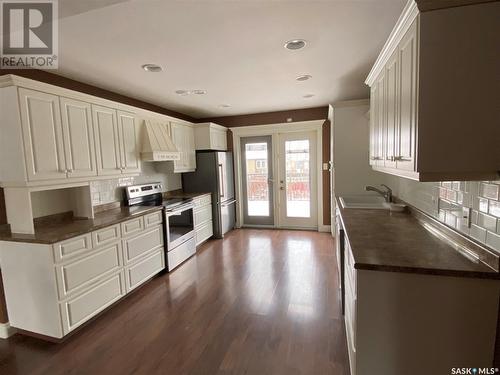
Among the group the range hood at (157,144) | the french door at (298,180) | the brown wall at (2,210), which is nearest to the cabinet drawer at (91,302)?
the brown wall at (2,210)

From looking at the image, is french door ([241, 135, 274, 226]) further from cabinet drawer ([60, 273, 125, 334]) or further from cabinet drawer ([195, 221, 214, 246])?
cabinet drawer ([60, 273, 125, 334])

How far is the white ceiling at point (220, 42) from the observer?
5.43ft

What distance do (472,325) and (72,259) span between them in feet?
9.14

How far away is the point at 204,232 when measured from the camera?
14.8 ft

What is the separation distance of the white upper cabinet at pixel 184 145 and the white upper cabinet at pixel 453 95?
3.52 metres

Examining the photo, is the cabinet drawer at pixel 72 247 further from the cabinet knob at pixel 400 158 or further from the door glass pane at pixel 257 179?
the door glass pane at pixel 257 179

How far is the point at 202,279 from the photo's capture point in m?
3.21

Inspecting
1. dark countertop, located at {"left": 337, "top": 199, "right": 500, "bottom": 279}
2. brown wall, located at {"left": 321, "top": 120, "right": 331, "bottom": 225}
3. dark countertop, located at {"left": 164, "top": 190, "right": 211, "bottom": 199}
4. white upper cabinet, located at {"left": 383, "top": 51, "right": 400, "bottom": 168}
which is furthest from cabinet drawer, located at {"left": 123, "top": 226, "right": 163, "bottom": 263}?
brown wall, located at {"left": 321, "top": 120, "right": 331, "bottom": 225}

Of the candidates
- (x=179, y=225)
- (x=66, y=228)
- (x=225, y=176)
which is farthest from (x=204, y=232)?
(x=66, y=228)

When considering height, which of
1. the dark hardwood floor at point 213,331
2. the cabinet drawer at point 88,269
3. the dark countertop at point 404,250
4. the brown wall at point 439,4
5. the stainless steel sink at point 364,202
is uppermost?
the brown wall at point 439,4

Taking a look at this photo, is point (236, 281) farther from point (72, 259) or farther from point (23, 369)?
point (23, 369)

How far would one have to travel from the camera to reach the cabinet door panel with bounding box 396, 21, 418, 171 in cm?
135

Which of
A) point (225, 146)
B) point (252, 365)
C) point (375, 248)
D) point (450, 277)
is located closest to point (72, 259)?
point (252, 365)

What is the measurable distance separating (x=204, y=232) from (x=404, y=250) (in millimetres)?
3476
